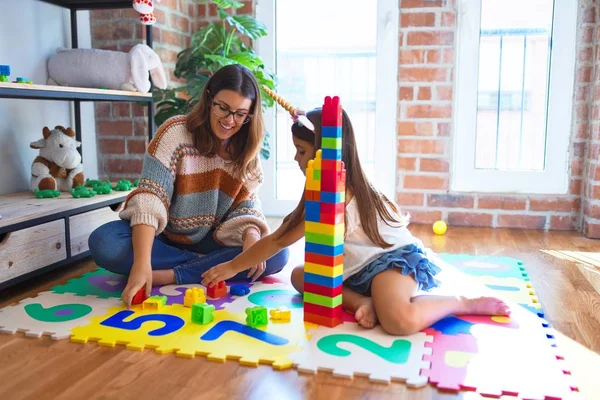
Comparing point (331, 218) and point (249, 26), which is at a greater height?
point (249, 26)

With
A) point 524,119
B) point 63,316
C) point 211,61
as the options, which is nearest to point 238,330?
A: point 63,316

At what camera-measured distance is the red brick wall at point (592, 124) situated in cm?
256

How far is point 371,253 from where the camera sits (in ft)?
4.95

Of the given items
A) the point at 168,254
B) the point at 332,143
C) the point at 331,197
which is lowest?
the point at 168,254

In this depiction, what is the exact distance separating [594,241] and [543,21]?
1.00 metres

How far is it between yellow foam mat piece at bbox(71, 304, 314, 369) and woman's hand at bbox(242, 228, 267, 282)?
10.7 inches

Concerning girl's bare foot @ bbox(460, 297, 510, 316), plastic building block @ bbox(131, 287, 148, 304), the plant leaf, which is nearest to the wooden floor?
girl's bare foot @ bbox(460, 297, 510, 316)

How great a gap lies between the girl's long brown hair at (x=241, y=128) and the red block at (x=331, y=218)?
18.6 inches

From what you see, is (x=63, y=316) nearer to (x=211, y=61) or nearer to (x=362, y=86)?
(x=211, y=61)

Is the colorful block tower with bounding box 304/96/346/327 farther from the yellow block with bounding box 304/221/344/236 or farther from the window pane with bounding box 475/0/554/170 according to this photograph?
the window pane with bounding box 475/0/554/170

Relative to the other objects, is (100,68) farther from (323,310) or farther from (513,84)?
(513,84)

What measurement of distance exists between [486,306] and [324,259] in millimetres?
448

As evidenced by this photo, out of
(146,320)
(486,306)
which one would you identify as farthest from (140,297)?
(486,306)

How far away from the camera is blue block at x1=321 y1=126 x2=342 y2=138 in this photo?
4.49 ft
